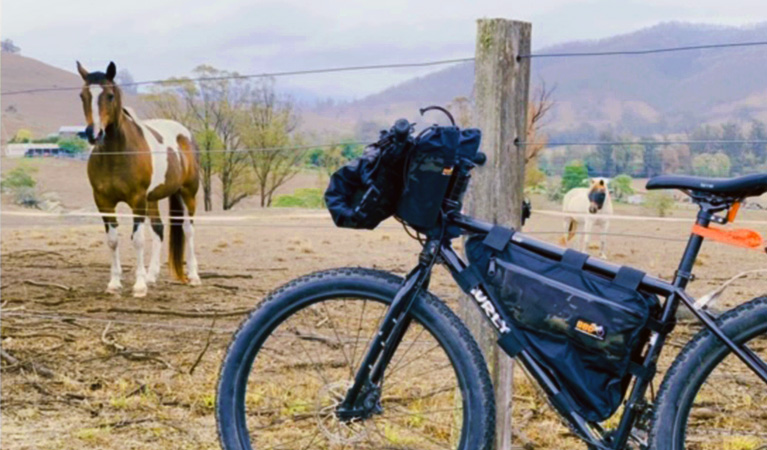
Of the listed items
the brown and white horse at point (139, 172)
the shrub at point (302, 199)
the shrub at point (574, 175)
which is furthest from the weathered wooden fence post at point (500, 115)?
the brown and white horse at point (139, 172)

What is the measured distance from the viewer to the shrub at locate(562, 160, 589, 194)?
3.35 meters

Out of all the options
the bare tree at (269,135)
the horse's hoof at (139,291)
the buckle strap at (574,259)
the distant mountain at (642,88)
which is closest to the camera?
the buckle strap at (574,259)

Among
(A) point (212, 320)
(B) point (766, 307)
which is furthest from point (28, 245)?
(B) point (766, 307)

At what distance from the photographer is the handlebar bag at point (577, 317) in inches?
68.9

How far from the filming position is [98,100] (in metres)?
A: 4.37

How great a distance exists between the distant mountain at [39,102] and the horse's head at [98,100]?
0.06 meters

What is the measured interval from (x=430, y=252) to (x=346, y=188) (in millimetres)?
242

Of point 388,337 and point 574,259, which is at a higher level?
point 574,259

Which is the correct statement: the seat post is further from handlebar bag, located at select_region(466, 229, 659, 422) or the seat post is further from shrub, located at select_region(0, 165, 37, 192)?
shrub, located at select_region(0, 165, 37, 192)

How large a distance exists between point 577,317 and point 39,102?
3.57 metres

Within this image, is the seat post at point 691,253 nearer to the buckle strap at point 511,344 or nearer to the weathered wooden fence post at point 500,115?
the buckle strap at point 511,344

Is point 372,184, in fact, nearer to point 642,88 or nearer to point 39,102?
point 39,102

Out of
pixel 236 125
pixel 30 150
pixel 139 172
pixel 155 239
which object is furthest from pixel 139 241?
pixel 236 125

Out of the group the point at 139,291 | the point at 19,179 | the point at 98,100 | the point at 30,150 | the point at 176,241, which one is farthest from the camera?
the point at 176,241
